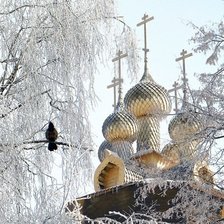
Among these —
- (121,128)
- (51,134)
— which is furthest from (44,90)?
(121,128)

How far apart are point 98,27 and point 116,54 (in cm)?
28

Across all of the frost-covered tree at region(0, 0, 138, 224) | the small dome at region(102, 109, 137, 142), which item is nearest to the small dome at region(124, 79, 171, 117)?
the small dome at region(102, 109, 137, 142)

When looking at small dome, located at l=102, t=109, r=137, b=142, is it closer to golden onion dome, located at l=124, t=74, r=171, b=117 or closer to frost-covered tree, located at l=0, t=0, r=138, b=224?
golden onion dome, located at l=124, t=74, r=171, b=117

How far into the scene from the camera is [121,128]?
20.0 m

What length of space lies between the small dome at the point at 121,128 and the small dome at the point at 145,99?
30 centimetres

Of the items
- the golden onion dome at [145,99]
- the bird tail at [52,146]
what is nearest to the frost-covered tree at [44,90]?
the bird tail at [52,146]

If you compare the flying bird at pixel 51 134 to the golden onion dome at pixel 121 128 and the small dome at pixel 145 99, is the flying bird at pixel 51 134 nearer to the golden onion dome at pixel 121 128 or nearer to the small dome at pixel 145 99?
the small dome at pixel 145 99

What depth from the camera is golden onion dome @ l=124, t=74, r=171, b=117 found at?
1997cm

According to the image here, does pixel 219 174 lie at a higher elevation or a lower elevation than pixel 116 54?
lower

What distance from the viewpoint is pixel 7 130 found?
354cm

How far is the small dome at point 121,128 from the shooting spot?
1998 centimetres

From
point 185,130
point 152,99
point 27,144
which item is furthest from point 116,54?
point 152,99

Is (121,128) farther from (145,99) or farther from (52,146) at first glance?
(52,146)

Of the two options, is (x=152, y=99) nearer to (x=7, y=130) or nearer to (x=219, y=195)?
(x=219, y=195)
